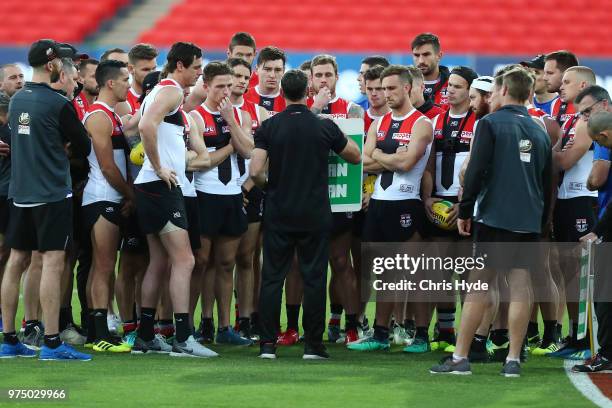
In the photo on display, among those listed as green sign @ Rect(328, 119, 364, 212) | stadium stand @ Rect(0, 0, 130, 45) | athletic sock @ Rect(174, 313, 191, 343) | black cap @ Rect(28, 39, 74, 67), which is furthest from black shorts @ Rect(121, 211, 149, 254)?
stadium stand @ Rect(0, 0, 130, 45)

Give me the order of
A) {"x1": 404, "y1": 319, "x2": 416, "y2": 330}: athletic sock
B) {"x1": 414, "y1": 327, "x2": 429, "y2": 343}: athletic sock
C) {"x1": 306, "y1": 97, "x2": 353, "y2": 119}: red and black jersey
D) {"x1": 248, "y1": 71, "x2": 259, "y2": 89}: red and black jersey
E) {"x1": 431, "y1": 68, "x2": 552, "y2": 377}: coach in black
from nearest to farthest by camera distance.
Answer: {"x1": 431, "y1": 68, "x2": 552, "y2": 377}: coach in black
{"x1": 414, "y1": 327, "x2": 429, "y2": 343}: athletic sock
{"x1": 404, "y1": 319, "x2": 416, "y2": 330}: athletic sock
{"x1": 306, "y1": 97, "x2": 353, "y2": 119}: red and black jersey
{"x1": 248, "y1": 71, "x2": 259, "y2": 89}: red and black jersey

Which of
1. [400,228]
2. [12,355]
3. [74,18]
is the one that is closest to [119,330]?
[12,355]

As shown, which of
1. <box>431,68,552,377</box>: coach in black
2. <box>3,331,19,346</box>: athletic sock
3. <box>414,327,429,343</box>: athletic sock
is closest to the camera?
<box>431,68,552,377</box>: coach in black

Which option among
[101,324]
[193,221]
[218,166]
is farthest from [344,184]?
[101,324]

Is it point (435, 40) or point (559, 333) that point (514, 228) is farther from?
point (435, 40)

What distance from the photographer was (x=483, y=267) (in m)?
7.22

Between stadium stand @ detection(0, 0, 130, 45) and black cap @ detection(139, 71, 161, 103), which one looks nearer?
black cap @ detection(139, 71, 161, 103)

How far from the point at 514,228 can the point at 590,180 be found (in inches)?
34.5

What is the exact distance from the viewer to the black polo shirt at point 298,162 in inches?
308

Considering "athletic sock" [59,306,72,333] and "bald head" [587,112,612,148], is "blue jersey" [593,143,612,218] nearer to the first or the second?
"bald head" [587,112,612,148]

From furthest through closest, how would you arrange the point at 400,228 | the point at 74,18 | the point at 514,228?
the point at 74,18
the point at 400,228
the point at 514,228

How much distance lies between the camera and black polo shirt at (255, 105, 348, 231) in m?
7.81

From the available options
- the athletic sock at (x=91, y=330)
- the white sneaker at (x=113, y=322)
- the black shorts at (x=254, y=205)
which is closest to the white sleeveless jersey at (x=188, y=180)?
the black shorts at (x=254, y=205)

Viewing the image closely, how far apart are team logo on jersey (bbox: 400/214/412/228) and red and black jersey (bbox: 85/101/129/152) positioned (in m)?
2.07
